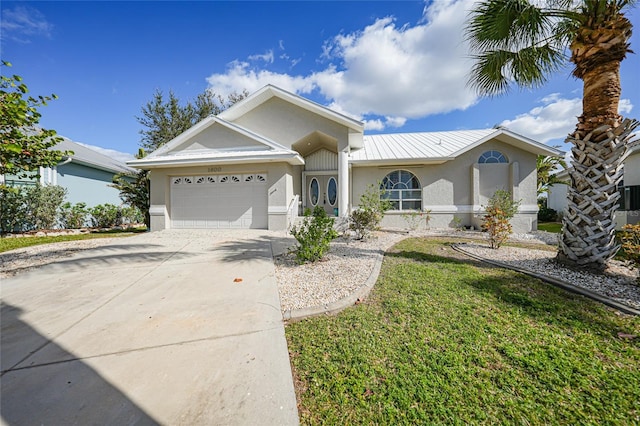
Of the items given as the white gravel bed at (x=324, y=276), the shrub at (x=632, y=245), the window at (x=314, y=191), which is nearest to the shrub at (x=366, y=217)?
the white gravel bed at (x=324, y=276)

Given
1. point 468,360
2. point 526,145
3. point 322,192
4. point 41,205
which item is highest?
point 526,145

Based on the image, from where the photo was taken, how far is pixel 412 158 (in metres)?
12.2

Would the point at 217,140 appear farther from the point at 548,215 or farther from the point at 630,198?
the point at 548,215

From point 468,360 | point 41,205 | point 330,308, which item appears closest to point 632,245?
point 468,360

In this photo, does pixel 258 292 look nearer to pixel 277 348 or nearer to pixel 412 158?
pixel 277 348

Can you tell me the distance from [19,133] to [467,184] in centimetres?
1619

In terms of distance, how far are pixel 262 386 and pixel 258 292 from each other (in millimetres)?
2170

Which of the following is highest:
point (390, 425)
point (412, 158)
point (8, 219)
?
point (412, 158)

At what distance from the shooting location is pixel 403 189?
13281mm

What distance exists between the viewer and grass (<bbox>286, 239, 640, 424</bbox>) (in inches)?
80.0

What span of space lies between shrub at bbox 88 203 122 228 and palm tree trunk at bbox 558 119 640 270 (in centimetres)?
2151

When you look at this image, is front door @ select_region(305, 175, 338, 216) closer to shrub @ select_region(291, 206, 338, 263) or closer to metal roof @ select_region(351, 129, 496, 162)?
metal roof @ select_region(351, 129, 496, 162)

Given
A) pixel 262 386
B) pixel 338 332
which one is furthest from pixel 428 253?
pixel 262 386

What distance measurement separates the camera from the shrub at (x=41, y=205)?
1234cm
